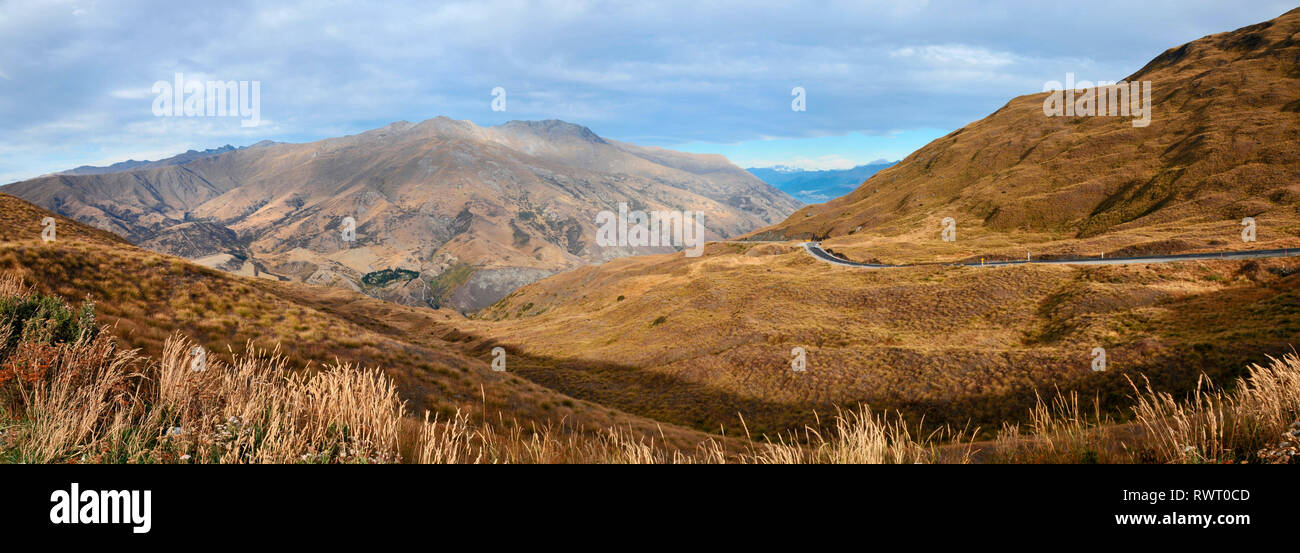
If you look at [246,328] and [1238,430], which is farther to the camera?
[246,328]

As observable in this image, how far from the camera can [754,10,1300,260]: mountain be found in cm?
7406

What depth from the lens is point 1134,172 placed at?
97.4 m

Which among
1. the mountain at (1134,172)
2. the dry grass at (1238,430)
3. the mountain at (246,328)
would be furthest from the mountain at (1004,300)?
the mountain at (246,328)

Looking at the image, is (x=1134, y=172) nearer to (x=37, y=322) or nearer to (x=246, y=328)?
(x=246, y=328)

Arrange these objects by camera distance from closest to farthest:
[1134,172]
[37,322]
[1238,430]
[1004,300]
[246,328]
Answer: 1. [1238,430]
2. [37,322]
3. [246,328]
4. [1004,300]
5. [1134,172]

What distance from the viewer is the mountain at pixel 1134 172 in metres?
74.1

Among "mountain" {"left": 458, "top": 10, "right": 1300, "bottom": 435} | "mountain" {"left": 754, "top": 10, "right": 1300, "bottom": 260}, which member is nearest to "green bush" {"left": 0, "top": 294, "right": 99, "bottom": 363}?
"mountain" {"left": 458, "top": 10, "right": 1300, "bottom": 435}

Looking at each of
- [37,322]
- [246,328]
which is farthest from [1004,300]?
[37,322]

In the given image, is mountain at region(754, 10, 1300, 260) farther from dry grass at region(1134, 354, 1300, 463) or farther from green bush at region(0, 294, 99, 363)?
green bush at region(0, 294, 99, 363)

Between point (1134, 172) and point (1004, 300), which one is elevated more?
point (1134, 172)
